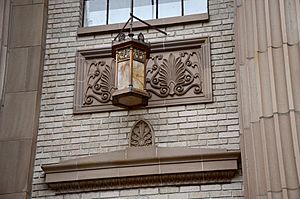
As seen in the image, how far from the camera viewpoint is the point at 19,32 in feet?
28.1

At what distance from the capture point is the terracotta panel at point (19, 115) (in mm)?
7961

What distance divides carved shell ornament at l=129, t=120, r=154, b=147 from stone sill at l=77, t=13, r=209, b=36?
132 cm

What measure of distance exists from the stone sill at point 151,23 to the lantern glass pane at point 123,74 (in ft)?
3.11

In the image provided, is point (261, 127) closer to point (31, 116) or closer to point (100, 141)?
point (100, 141)

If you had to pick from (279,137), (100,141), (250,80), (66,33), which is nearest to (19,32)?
(66,33)

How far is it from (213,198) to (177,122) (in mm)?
1012

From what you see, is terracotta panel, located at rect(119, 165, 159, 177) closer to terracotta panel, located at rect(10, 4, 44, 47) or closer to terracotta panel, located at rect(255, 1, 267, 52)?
terracotta panel, located at rect(255, 1, 267, 52)

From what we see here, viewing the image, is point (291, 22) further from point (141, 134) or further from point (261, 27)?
point (141, 134)

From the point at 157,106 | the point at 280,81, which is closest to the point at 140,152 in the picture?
the point at 157,106

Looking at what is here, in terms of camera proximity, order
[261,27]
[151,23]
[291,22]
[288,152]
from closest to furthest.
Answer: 1. [288,152]
2. [291,22]
3. [261,27]
4. [151,23]

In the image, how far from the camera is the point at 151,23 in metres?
8.41

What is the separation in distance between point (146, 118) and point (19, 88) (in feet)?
5.39

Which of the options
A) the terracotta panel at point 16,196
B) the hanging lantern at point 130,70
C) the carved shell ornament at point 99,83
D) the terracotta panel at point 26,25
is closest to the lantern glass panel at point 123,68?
the hanging lantern at point 130,70

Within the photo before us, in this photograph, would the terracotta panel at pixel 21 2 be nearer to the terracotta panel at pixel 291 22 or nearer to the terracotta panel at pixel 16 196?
the terracotta panel at pixel 16 196
